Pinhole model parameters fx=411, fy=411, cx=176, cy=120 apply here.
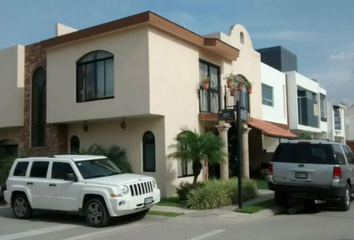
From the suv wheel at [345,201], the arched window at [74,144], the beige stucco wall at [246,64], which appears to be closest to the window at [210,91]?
the beige stucco wall at [246,64]

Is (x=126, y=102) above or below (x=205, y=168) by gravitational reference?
above

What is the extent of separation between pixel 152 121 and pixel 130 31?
333 cm

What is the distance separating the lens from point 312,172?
453 inches

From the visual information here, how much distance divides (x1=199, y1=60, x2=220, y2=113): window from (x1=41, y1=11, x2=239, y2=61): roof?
2.42ft

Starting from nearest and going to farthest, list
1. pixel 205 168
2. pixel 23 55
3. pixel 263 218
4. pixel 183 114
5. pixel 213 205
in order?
pixel 263 218 → pixel 213 205 → pixel 183 114 → pixel 205 168 → pixel 23 55

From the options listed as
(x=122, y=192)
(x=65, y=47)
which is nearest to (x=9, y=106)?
(x=65, y=47)

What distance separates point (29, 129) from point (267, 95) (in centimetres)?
1479

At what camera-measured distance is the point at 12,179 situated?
11711 millimetres

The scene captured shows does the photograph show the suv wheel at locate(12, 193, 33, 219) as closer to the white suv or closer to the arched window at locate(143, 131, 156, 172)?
the white suv

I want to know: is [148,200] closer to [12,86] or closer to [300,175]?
[300,175]

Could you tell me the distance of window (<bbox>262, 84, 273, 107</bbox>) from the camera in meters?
25.7

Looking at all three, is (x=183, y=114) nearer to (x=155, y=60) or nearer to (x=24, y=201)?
(x=155, y=60)

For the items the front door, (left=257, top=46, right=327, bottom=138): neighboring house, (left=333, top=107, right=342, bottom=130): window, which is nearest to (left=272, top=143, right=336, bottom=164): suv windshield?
→ the front door

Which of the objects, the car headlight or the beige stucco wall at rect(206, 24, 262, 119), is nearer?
the car headlight
